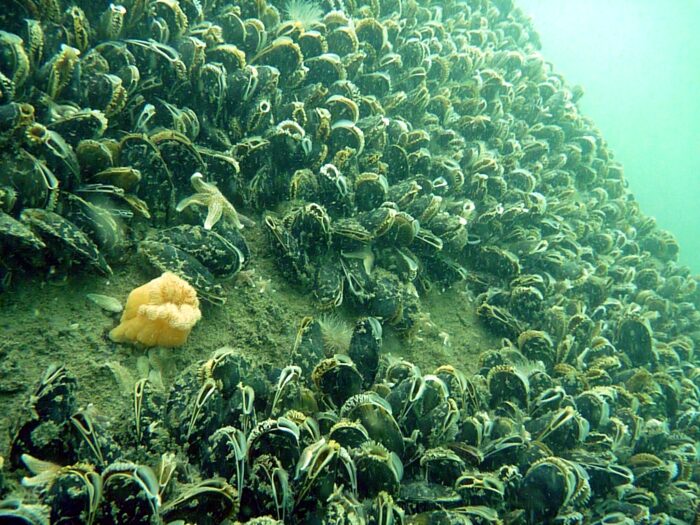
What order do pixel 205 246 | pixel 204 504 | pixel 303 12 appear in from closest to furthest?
pixel 204 504 < pixel 205 246 < pixel 303 12

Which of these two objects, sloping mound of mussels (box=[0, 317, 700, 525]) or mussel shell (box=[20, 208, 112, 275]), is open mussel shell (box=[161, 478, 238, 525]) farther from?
mussel shell (box=[20, 208, 112, 275])

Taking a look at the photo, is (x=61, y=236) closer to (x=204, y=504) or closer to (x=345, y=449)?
(x=204, y=504)

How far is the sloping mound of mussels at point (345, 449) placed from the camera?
1.83 metres

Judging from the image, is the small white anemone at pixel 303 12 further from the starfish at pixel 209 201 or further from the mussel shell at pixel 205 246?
the mussel shell at pixel 205 246

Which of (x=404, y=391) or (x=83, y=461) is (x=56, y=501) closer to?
(x=83, y=461)

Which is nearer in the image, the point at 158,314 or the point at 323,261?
the point at 158,314

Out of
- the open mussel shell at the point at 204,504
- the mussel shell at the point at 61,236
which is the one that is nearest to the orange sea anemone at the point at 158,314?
the mussel shell at the point at 61,236

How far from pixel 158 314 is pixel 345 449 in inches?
53.8

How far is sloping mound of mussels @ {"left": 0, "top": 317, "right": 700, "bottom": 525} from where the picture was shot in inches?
72.2

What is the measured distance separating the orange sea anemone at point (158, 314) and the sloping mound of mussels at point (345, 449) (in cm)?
29

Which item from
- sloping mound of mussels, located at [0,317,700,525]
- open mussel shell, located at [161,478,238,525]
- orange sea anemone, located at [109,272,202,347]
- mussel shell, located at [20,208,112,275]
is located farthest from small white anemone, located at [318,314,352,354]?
mussel shell, located at [20,208,112,275]

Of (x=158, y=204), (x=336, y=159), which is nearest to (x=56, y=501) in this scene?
(x=158, y=204)

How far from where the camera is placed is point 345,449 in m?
2.27

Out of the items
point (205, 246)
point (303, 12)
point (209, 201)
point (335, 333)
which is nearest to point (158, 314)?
point (205, 246)
